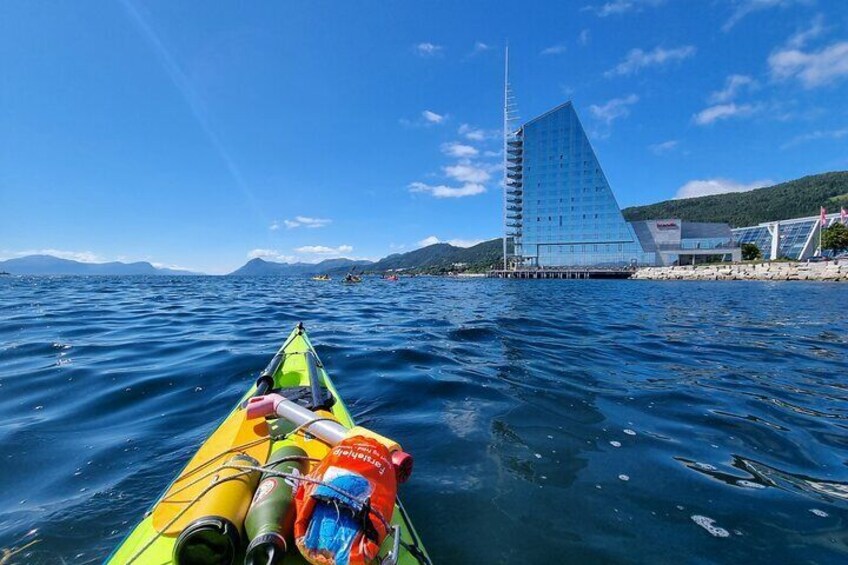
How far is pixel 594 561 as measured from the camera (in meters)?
2.47

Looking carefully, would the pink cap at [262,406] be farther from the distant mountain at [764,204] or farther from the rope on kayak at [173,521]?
the distant mountain at [764,204]

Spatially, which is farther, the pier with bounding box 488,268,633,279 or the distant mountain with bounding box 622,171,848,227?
the distant mountain with bounding box 622,171,848,227

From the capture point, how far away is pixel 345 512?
1.58 meters

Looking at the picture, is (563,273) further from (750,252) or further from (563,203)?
(750,252)

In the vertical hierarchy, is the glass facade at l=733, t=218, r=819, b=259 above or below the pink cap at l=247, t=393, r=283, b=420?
above

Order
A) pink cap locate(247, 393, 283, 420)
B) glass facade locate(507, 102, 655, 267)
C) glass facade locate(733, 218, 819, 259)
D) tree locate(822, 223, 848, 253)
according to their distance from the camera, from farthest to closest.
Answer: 1. glass facade locate(507, 102, 655, 267)
2. glass facade locate(733, 218, 819, 259)
3. tree locate(822, 223, 848, 253)
4. pink cap locate(247, 393, 283, 420)

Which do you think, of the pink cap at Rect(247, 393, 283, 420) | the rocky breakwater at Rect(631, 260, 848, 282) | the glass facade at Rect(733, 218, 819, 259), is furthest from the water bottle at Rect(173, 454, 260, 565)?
the glass facade at Rect(733, 218, 819, 259)

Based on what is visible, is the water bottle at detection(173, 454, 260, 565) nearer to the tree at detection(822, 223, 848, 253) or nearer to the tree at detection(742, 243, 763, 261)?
the tree at detection(822, 223, 848, 253)

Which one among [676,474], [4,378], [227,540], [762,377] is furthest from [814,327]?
[4,378]

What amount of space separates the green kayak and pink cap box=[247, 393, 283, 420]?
4.0 inches

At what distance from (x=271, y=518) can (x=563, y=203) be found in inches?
4124

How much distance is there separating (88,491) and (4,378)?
5.29 metres

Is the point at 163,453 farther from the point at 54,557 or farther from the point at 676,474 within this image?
the point at 676,474

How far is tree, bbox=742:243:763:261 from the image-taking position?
80.2 m
